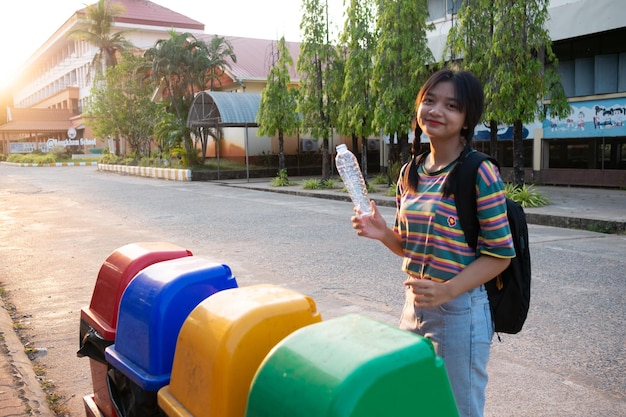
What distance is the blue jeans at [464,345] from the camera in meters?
2.03

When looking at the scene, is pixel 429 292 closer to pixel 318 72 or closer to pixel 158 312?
pixel 158 312

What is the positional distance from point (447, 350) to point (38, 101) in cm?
8645

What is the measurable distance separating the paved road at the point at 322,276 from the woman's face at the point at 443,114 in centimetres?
190

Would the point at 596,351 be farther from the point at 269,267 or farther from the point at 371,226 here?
the point at 269,267

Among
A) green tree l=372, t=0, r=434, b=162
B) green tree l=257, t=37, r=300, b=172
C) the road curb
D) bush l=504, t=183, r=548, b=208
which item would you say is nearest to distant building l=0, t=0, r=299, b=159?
green tree l=257, t=37, r=300, b=172

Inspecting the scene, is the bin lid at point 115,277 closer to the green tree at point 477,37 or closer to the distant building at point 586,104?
the green tree at point 477,37

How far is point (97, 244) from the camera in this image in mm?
9008

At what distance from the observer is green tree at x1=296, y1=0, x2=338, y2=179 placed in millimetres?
19312

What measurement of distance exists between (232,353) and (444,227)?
2.68 ft

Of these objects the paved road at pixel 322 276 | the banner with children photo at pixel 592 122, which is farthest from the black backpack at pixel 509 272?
the banner with children photo at pixel 592 122

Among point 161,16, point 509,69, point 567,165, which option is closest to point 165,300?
point 509,69

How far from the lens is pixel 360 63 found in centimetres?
1773

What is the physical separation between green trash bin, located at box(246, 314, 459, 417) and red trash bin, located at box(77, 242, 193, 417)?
1364mm

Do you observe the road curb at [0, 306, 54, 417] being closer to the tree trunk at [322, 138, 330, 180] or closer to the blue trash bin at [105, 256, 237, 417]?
the blue trash bin at [105, 256, 237, 417]
